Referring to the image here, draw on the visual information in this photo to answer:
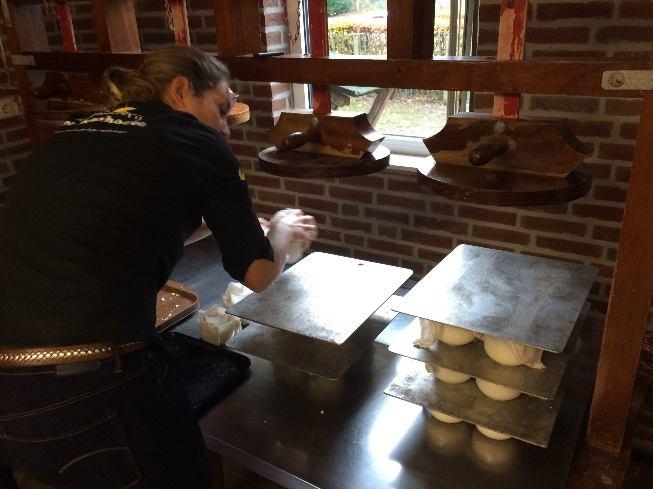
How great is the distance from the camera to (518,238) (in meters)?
1.78

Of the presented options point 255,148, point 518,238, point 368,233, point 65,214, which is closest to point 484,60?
point 65,214

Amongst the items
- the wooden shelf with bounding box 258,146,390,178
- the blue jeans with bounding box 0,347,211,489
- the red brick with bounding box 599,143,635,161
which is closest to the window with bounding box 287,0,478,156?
the red brick with bounding box 599,143,635,161

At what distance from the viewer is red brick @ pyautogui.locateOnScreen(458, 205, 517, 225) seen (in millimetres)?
1779

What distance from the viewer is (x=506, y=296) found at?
117 cm

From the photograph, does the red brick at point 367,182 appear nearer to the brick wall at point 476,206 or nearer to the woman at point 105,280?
the brick wall at point 476,206

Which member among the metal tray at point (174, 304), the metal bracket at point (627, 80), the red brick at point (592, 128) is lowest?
the metal tray at point (174, 304)

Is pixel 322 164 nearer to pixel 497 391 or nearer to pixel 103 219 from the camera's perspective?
pixel 103 219

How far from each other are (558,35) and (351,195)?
2.81 ft

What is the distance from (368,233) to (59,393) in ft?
4.25

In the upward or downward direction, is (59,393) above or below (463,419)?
above

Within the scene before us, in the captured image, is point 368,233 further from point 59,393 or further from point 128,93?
point 59,393

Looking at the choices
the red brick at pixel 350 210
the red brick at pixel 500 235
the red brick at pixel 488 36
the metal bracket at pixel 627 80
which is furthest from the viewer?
the red brick at pixel 350 210

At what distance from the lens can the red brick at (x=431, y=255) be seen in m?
1.97

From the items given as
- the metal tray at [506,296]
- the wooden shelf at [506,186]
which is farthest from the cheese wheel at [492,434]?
the wooden shelf at [506,186]
